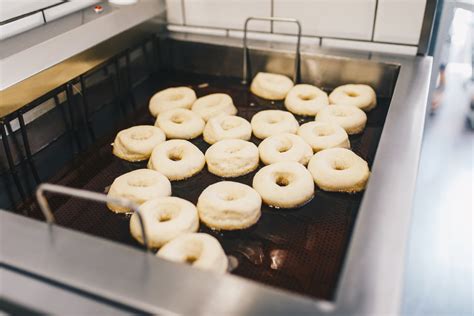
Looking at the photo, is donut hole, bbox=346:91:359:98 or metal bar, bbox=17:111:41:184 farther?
donut hole, bbox=346:91:359:98

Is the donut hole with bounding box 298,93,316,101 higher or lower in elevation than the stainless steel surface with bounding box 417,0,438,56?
lower

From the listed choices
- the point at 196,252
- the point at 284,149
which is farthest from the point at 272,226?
the point at 284,149

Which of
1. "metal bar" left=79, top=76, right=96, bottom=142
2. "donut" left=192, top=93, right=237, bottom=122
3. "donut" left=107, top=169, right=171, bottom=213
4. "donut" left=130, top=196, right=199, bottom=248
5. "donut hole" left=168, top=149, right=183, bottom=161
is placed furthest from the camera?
"donut" left=192, top=93, right=237, bottom=122

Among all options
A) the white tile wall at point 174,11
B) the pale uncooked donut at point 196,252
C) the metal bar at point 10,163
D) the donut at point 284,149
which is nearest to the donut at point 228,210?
the pale uncooked donut at point 196,252

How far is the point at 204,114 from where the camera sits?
185 centimetres

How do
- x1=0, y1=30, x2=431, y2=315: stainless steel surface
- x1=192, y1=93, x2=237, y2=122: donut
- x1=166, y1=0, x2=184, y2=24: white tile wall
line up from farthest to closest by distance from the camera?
x1=166, y1=0, x2=184, y2=24: white tile wall, x1=192, y1=93, x2=237, y2=122: donut, x1=0, y1=30, x2=431, y2=315: stainless steel surface

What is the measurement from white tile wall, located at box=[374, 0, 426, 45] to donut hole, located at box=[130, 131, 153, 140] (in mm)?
1052

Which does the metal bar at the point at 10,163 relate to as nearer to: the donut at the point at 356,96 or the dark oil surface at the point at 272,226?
the dark oil surface at the point at 272,226

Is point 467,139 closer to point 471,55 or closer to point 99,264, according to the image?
point 471,55

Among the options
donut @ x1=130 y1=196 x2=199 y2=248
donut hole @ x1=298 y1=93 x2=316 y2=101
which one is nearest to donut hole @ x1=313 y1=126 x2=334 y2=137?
donut hole @ x1=298 y1=93 x2=316 y2=101

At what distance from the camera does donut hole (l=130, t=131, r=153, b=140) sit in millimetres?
1689

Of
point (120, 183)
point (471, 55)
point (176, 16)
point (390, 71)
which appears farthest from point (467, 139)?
point (120, 183)

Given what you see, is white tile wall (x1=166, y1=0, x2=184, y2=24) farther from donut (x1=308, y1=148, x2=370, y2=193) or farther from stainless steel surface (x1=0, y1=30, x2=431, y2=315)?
stainless steel surface (x1=0, y1=30, x2=431, y2=315)

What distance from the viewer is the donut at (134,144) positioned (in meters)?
1.63
